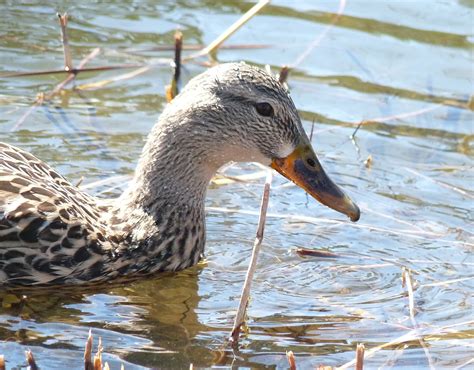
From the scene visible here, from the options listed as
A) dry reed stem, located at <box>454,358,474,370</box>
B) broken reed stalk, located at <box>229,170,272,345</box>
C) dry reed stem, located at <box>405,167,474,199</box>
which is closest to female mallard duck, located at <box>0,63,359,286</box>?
broken reed stalk, located at <box>229,170,272,345</box>

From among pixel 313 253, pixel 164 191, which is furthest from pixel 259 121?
pixel 313 253

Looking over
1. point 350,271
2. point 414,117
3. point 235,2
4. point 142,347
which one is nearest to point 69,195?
point 142,347

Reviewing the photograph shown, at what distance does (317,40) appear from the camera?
11234 millimetres

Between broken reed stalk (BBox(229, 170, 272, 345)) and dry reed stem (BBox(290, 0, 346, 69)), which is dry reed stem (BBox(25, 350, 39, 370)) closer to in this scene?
broken reed stalk (BBox(229, 170, 272, 345))

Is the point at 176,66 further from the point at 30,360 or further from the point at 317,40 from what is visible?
the point at 30,360

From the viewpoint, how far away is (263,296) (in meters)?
7.53

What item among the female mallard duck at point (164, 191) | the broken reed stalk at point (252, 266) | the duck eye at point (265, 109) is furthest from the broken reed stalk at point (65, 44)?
the broken reed stalk at point (252, 266)

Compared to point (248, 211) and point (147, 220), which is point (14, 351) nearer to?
point (147, 220)

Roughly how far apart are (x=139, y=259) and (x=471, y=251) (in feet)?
7.26

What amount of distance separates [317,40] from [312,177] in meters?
3.83

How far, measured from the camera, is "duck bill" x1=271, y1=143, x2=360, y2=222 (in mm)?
7609

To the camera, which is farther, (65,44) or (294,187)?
(65,44)

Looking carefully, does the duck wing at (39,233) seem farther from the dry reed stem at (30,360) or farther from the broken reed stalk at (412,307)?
the broken reed stalk at (412,307)

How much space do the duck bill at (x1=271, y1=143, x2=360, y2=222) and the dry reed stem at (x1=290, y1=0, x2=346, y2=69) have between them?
320 cm
